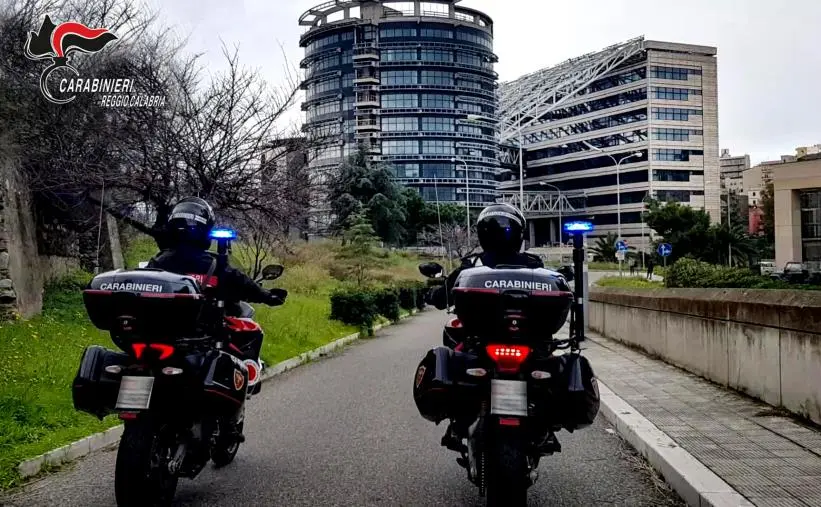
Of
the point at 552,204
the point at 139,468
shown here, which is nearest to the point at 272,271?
the point at 139,468

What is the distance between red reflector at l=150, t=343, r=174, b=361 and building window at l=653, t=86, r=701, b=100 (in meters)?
113

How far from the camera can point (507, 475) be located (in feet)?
12.6

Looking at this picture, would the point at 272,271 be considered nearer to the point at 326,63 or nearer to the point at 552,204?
the point at 552,204

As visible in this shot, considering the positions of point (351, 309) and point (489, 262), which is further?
point (351, 309)

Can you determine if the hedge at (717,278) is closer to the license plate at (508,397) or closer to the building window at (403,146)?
the license plate at (508,397)

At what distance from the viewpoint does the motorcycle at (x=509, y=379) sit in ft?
12.8

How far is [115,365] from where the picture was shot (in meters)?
4.34

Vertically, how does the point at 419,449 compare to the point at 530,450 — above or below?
below

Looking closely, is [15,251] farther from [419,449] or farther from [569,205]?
[569,205]

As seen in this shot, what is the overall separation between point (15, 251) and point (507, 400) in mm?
10208

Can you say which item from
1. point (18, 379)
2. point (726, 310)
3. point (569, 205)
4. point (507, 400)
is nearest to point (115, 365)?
point (507, 400)

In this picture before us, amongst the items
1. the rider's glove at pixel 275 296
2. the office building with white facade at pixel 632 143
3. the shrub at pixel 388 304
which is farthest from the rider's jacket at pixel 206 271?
the office building with white facade at pixel 632 143

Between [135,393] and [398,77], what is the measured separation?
377 feet

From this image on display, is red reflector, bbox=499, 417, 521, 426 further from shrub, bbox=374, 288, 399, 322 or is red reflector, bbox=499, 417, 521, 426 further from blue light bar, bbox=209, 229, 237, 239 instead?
shrub, bbox=374, 288, 399, 322
